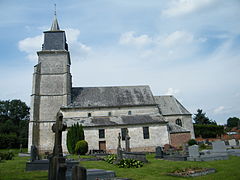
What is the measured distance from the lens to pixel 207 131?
4209cm

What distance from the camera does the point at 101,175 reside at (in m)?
7.68

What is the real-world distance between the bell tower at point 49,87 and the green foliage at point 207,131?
2876cm

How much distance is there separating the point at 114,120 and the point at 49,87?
1035 centimetres

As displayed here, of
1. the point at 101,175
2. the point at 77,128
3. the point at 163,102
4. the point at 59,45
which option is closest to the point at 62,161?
the point at 101,175

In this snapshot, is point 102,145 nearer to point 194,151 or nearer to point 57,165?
point 194,151

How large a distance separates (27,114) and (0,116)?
6911mm

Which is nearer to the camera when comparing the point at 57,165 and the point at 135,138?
the point at 57,165

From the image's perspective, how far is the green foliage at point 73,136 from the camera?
73.6ft

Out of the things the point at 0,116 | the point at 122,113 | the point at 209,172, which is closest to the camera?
the point at 209,172

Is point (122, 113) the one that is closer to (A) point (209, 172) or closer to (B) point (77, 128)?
(B) point (77, 128)

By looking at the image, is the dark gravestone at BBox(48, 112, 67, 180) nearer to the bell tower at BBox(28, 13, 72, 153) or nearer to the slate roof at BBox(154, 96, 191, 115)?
the bell tower at BBox(28, 13, 72, 153)

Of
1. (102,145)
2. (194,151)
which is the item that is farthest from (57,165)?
(102,145)

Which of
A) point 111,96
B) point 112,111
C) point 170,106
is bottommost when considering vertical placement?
point 112,111

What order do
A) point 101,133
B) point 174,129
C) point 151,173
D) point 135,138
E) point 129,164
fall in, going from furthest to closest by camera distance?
point 174,129, point 135,138, point 101,133, point 129,164, point 151,173
